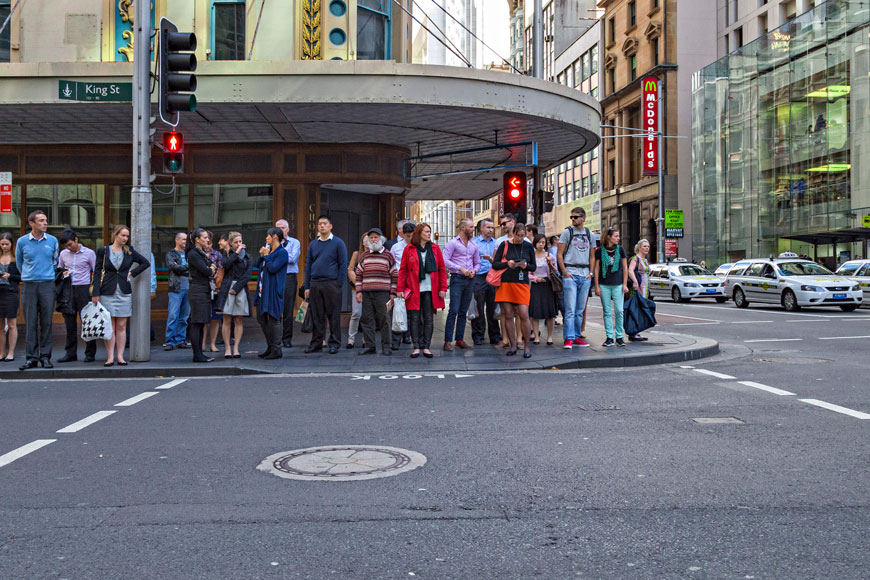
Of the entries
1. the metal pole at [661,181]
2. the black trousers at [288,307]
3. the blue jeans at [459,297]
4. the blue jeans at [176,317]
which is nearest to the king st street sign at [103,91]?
the blue jeans at [176,317]

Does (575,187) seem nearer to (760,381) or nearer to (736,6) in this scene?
(736,6)

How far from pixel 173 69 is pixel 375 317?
4.10 meters

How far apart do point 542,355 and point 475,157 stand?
28.8 feet

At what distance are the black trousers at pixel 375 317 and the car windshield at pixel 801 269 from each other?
16057mm

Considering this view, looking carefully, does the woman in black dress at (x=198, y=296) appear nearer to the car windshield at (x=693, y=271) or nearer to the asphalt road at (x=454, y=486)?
the asphalt road at (x=454, y=486)

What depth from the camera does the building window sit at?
16625mm

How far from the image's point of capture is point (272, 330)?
37.9 feet

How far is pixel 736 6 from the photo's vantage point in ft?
171

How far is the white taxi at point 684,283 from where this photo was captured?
30625 mm

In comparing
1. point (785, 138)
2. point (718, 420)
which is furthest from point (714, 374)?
point (785, 138)

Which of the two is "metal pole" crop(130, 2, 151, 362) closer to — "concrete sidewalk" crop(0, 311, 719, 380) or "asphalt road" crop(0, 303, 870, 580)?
"concrete sidewalk" crop(0, 311, 719, 380)

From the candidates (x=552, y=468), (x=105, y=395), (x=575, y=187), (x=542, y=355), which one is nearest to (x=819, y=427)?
(x=552, y=468)

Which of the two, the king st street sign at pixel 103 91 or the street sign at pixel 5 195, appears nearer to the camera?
the king st street sign at pixel 103 91

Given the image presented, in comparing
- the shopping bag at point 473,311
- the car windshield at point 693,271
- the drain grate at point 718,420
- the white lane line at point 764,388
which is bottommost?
the drain grate at point 718,420
